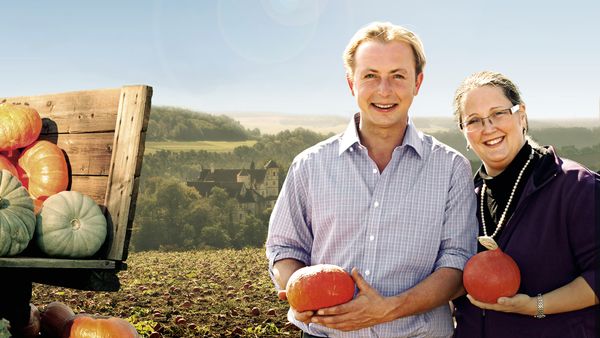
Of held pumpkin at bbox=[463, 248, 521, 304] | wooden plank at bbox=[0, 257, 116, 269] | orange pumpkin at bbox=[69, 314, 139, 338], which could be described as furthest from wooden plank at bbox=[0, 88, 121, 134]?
held pumpkin at bbox=[463, 248, 521, 304]

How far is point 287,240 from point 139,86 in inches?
78.4

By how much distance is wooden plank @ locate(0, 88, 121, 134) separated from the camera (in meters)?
4.69

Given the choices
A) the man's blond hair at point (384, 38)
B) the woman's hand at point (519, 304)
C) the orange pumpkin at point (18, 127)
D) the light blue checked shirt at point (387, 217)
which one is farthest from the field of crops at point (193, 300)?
the man's blond hair at point (384, 38)

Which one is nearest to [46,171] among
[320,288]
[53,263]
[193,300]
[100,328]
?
[53,263]

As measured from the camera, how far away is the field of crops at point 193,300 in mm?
7008

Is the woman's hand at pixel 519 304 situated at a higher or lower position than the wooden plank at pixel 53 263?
higher

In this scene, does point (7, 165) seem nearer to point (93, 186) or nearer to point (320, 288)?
point (93, 186)

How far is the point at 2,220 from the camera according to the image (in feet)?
13.3

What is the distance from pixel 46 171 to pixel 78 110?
21.3 inches

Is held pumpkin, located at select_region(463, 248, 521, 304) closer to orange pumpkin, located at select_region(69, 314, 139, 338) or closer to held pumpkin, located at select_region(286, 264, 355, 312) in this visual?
held pumpkin, located at select_region(286, 264, 355, 312)

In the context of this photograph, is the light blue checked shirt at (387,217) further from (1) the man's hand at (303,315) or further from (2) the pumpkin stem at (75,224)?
(2) the pumpkin stem at (75,224)

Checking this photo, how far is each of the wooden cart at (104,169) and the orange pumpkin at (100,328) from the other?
33cm

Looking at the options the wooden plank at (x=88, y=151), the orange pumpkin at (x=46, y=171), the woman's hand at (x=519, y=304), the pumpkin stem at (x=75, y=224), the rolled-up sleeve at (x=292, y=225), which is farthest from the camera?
the orange pumpkin at (x=46, y=171)

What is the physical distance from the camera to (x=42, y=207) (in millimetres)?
4480
